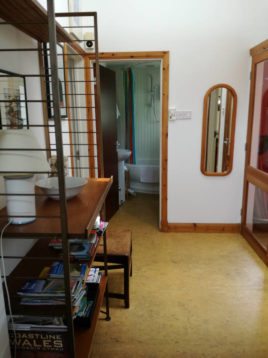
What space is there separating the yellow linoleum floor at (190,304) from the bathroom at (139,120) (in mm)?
1888

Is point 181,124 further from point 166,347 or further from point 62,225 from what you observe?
point 62,225

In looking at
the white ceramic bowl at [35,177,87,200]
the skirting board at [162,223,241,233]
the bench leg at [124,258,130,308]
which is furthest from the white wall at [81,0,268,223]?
the white ceramic bowl at [35,177,87,200]

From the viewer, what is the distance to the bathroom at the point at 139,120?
5031 millimetres

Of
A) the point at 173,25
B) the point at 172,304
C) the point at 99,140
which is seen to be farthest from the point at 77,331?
the point at 173,25

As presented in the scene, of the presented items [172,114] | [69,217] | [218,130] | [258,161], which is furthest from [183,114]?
[69,217]

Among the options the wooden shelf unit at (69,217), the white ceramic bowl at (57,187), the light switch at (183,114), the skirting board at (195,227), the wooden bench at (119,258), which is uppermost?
the light switch at (183,114)

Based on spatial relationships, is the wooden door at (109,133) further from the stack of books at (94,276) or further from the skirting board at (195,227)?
the stack of books at (94,276)

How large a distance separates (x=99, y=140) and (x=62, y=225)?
1.13m

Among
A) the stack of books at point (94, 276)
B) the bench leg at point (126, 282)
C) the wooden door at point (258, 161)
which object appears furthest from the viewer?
the wooden door at point (258, 161)

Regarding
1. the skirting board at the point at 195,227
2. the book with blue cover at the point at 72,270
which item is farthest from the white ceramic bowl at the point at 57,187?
the skirting board at the point at 195,227

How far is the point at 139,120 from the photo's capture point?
5207 mm

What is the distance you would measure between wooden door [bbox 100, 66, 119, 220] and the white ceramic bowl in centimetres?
219

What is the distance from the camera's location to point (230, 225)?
3525mm

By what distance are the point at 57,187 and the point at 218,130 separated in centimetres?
251
